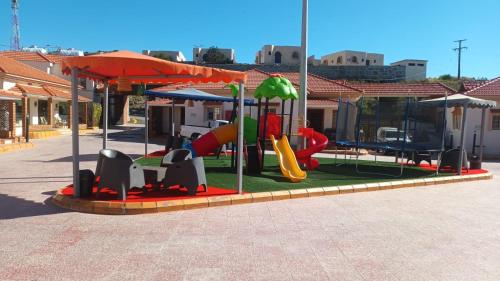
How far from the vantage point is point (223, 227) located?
5.96m

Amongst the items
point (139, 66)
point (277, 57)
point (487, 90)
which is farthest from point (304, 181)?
point (277, 57)

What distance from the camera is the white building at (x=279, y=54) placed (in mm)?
85812

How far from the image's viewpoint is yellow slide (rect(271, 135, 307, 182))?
9.74 meters

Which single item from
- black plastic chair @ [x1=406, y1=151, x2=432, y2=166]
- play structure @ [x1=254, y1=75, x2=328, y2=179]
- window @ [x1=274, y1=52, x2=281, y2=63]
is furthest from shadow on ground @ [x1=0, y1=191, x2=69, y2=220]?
window @ [x1=274, y1=52, x2=281, y2=63]

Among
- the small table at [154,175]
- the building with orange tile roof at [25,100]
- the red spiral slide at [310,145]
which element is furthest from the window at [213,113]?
the small table at [154,175]

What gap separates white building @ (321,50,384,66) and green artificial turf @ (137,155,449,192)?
245 feet

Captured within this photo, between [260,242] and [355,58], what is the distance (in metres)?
86.1

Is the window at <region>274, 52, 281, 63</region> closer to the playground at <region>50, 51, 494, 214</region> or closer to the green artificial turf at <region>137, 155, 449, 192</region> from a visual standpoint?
the playground at <region>50, 51, 494, 214</region>

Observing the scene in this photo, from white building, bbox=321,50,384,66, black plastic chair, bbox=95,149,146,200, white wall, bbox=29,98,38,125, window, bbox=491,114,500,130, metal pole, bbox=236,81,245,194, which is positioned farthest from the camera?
white building, bbox=321,50,384,66

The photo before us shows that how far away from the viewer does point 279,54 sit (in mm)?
86375

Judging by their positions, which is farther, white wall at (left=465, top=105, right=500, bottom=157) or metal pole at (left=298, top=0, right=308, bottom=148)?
white wall at (left=465, top=105, right=500, bottom=157)

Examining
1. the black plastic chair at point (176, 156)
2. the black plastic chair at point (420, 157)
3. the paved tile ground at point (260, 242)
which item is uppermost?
the black plastic chair at point (176, 156)

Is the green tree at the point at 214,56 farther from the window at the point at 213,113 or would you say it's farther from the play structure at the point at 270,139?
the play structure at the point at 270,139

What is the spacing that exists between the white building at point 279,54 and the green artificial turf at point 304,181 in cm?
7364
